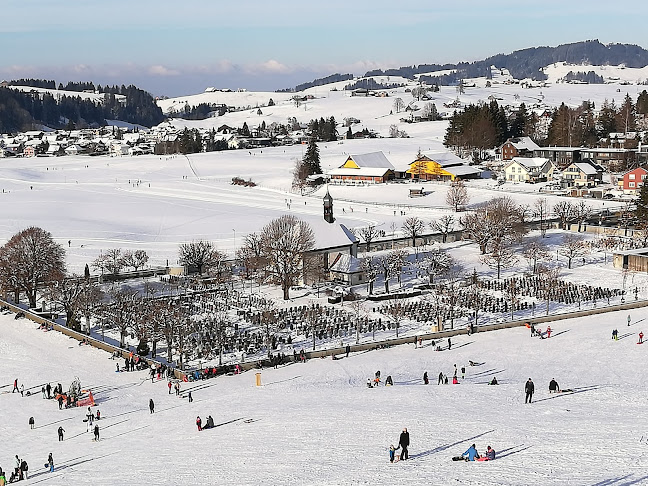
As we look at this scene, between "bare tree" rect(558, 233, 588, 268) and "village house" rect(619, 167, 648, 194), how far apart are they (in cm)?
1964

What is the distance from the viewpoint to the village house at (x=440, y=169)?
78938 mm

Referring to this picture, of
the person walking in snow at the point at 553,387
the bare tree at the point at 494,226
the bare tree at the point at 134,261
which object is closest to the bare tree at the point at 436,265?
the bare tree at the point at 494,226

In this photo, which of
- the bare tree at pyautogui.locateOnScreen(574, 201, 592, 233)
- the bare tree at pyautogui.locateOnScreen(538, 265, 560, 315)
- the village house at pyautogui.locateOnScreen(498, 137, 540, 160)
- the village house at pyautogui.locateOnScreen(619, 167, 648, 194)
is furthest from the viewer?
the village house at pyautogui.locateOnScreen(498, 137, 540, 160)

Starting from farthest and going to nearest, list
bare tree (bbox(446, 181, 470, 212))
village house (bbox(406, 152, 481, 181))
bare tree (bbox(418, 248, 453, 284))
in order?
1. village house (bbox(406, 152, 481, 181))
2. bare tree (bbox(446, 181, 470, 212))
3. bare tree (bbox(418, 248, 453, 284))

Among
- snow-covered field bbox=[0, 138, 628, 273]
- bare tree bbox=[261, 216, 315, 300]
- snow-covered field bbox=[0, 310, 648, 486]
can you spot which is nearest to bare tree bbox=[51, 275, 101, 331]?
snow-covered field bbox=[0, 310, 648, 486]

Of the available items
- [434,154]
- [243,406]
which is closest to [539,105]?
[434,154]

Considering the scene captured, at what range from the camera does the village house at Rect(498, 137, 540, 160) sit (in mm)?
88062

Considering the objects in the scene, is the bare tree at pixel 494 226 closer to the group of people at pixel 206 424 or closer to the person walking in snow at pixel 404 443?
the group of people at pixel 206 424

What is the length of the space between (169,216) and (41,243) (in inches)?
988

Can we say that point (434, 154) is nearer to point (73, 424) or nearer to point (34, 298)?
point (34, 298)

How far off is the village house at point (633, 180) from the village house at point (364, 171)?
23.0 meters

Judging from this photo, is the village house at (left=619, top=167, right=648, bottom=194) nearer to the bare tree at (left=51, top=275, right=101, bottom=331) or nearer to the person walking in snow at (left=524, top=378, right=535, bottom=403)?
the bare tree at (left=51, top=275, right=101, bottom=331)

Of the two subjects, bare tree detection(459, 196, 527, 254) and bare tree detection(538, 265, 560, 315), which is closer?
bare tree detection(538, 265, 560, 315)

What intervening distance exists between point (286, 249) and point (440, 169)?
140ft
